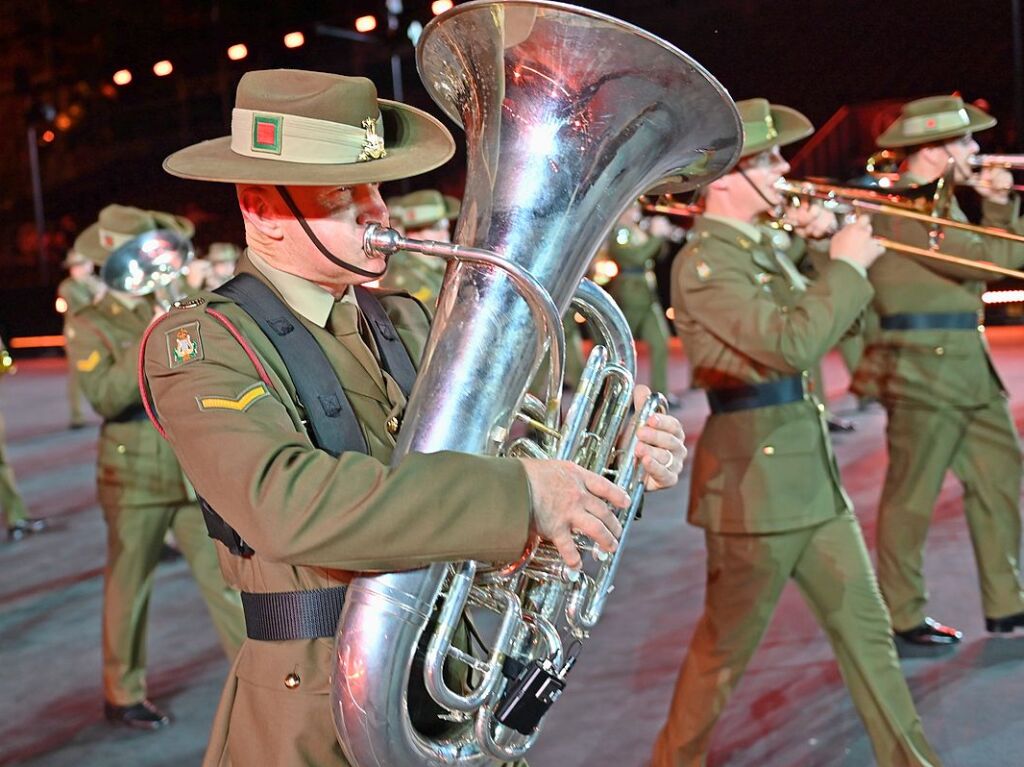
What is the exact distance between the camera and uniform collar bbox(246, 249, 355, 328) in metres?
1.95

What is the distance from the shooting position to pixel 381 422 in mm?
1924

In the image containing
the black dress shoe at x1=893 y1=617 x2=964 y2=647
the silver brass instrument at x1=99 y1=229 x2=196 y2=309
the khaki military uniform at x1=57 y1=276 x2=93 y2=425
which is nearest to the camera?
the black dress shoe at x1=893 y1=617 x2=964 y2=647

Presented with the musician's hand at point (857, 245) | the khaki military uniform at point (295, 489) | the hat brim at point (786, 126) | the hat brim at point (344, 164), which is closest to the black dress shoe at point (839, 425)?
the hat brim at point (786, 126)

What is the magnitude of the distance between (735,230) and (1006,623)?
2060 mm

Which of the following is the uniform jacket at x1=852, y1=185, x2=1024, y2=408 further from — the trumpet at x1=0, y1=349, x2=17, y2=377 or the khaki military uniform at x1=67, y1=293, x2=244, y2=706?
the trumpet at x1=0, y1=349, x2=17, y2=377

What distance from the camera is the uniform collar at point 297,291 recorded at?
1.95 m

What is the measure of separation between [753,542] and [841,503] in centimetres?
28

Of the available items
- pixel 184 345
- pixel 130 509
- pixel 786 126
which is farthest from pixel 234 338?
pixel 130 509

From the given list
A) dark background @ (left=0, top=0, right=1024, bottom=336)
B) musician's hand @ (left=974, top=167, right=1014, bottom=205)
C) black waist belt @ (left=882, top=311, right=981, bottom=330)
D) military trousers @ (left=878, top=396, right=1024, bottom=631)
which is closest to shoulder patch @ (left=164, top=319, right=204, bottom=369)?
military trousers @ (left=878, top=396, right=1024, bottom=631)

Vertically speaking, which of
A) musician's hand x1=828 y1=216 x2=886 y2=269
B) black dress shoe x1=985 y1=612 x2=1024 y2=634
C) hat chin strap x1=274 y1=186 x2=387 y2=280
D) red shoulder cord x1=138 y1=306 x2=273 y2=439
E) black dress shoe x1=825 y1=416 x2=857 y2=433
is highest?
hat chin strap x1=274 y1=186 x2=387 y2=280

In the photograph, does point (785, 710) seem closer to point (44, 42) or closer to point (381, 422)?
point (381, 422)

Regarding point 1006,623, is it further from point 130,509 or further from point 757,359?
point 130,509

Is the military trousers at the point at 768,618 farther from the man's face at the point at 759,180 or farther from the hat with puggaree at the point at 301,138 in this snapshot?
the hat with puggaree at the point at 301,138

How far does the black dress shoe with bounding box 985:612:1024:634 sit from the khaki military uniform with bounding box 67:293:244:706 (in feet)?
9.30
